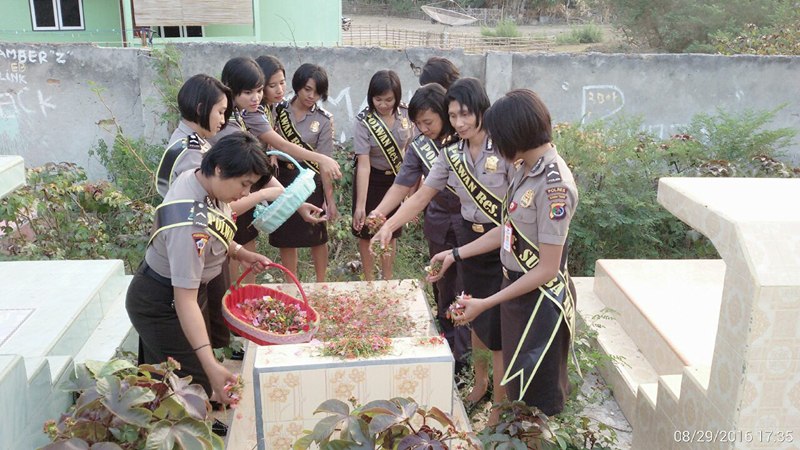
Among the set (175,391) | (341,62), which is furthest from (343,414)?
(341,62)

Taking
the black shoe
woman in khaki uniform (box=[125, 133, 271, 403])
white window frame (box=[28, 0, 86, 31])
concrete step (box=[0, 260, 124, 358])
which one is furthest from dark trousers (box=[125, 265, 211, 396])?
white window frame (box=[28, 0, 86, 31])

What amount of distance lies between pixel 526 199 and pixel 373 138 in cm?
190

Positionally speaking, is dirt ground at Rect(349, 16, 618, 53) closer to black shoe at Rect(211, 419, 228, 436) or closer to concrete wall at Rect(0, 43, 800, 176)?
concrete wall at Rect(0, 43, 800, 176)

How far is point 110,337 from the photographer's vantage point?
338cm

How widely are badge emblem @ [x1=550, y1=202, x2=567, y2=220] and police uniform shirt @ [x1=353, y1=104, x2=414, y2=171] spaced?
1982mm

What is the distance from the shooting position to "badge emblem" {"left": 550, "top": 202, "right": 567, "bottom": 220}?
244 cm

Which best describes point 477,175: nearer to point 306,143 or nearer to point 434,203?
point 434,203

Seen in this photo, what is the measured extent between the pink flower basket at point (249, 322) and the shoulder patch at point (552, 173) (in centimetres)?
A: 116

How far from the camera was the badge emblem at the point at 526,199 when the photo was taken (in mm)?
2526

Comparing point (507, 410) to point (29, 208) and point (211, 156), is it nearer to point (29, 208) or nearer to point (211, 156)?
point (211, 156)

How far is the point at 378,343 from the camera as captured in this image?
2.51 m

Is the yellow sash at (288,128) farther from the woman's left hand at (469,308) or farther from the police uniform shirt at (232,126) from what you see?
the woman's left hand at (469,308)

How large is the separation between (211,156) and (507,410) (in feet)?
4.72

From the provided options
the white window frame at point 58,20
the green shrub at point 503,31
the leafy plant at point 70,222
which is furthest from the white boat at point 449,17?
the leafy plant at point 70,222
